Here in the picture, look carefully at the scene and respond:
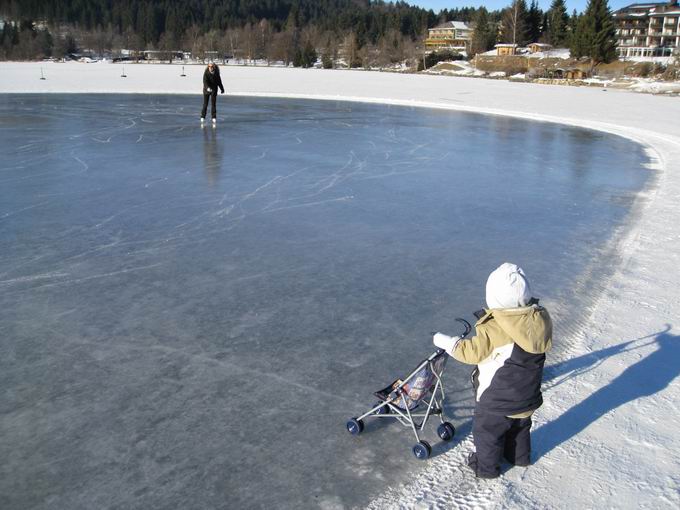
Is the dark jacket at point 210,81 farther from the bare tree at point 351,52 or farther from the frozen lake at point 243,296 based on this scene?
the bare tree at point 351,52

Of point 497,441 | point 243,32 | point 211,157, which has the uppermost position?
point 243,32

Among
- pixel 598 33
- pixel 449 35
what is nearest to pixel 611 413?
pixel 598 33

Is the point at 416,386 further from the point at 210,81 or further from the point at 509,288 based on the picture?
the point at 210,81

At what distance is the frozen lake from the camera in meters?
3.07

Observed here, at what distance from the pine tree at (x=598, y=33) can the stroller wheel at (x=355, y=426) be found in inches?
2424

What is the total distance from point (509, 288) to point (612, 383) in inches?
62.3

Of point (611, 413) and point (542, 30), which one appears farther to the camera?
point (542, 30)

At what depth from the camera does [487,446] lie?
2957 mm

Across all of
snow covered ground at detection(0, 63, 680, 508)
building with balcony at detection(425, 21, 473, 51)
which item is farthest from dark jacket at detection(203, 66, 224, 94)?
building with balcony at detection(425, 21, 473, 51)

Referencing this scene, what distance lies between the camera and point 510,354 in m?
2.85

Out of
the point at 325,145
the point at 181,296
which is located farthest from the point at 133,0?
the point at 181,296

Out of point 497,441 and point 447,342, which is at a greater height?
point 447,342

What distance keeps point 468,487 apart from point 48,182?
27.1 ft

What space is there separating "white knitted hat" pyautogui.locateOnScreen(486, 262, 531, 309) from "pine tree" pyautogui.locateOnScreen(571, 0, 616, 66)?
61561 mm
